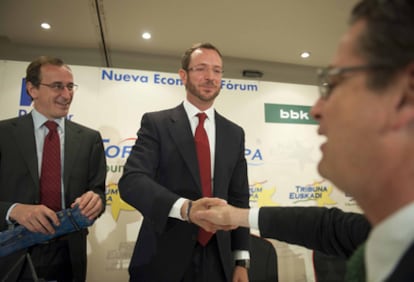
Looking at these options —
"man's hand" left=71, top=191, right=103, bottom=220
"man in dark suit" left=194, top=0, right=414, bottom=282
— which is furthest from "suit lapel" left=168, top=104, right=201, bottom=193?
"man in dark suit" left=194, top=0, right=414, bottom=282

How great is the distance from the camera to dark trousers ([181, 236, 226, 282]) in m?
1.44

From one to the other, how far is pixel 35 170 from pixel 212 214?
3.79ft

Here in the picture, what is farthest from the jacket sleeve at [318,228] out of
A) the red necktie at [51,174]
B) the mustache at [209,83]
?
the red necktie at [51,174]

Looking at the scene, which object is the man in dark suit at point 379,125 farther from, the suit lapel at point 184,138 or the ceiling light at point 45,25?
the ceiling light at point 45,25

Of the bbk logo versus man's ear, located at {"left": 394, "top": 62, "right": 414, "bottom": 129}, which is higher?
the bbk logo

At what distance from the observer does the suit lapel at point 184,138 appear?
1.54 m

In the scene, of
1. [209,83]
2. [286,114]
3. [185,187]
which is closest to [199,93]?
[209,83]

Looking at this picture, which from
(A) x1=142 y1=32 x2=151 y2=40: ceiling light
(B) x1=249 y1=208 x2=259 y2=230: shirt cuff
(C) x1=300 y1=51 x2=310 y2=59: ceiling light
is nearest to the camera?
(B) x1=249 y1=208 x2=259 y2=230: shirt cuff

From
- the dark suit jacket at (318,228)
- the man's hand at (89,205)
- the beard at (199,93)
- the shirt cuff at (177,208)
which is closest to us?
the dark suit jacket at (318,228)

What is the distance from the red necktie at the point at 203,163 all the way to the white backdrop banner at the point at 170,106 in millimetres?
1788

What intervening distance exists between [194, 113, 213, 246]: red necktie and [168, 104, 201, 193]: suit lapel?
0.05 meters

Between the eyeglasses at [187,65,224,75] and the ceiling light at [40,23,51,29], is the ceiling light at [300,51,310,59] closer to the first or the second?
the eyeglasses at [187,65,224,75]

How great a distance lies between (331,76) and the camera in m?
0.67

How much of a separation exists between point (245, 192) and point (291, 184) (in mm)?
2060
